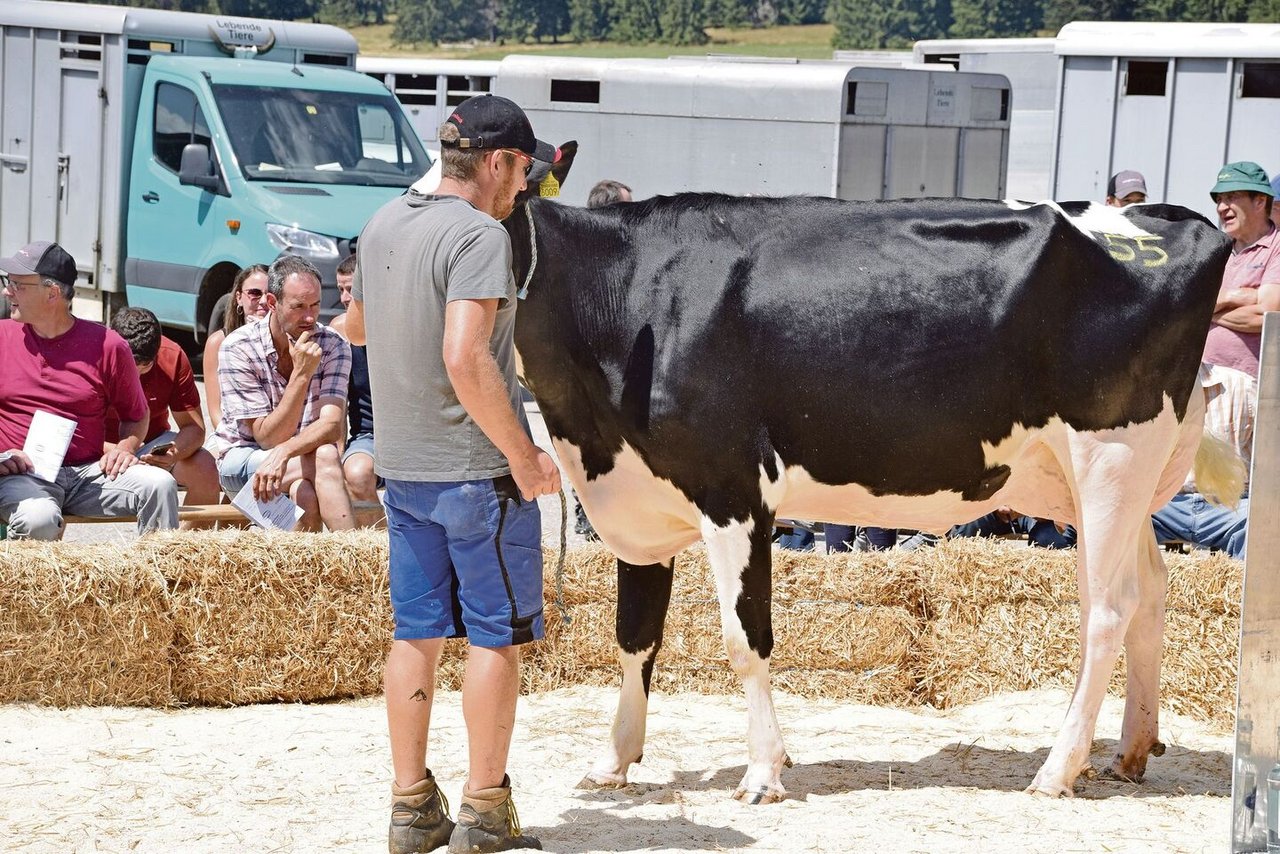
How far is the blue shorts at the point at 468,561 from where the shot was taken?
4234 millimetres

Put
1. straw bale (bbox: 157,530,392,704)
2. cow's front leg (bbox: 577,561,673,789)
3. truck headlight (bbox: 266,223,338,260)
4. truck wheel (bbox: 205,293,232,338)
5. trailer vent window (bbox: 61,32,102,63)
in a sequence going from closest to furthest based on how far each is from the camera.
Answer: cow's front leg (bbox: 577,561,673,789)
straw bale (bbox: 157,530,392,704)
truck wheel (bbox: 205,293,232,338)
truck headlight (bbox: 266,223,338,260)
trailer vent window (bbox: 61,32,102,63)

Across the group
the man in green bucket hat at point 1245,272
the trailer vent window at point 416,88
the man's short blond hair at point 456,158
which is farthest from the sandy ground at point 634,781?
the trailer vent window at point 416,88

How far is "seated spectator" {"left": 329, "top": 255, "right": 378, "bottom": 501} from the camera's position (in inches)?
291

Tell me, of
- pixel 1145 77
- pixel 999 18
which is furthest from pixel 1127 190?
pixel 999 18

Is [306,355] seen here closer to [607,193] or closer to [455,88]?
[607,193]

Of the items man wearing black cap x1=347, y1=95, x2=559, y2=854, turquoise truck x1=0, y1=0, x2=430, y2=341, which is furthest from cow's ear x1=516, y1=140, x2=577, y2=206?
turquoise truck x1=0, y1=0, x2=430, y2=341

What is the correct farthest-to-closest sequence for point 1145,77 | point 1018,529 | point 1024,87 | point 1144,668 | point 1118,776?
point 1024,87, point 1145,77, point 1018,529, point 1144,668, point 1118,776

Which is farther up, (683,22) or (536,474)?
(683,22)

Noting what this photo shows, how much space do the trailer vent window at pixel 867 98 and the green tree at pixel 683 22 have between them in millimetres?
60961

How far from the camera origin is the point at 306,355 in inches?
280

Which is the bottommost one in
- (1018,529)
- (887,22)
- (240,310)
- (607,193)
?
(1018,529)

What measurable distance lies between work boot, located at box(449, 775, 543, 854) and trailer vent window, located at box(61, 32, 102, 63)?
12098 millimetres

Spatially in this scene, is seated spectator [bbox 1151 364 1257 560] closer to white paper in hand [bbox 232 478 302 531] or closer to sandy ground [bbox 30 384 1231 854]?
sandy ground [bbox 30 384 1231 854]

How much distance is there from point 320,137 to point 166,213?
5.06ft
